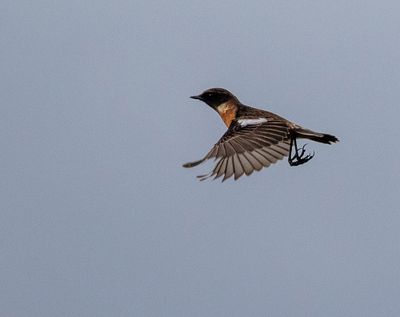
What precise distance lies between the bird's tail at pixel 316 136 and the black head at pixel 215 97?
100 inches

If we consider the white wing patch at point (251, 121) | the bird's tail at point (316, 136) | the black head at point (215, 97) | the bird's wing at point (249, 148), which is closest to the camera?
the bird's wing at point (249, 148)

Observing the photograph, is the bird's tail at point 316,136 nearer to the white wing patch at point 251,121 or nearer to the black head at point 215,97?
the white wing patch at point 251,121

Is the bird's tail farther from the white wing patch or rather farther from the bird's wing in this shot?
the white wing patch

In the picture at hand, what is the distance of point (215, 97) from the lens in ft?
56.3

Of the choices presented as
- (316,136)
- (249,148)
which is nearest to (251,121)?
(316,136)

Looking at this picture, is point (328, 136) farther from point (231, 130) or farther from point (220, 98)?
point (220, 98)

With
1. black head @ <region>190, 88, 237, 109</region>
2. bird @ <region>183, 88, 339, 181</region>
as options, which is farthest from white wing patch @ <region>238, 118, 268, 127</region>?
black head @ <region>190, 88, 237, 109</region>

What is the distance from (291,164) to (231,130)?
126 centimetres

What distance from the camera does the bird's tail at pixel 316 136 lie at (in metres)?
14.5

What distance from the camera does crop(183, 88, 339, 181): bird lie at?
13.0 m

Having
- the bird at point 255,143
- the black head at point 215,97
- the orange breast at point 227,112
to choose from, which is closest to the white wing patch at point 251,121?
the bird at point 255,143

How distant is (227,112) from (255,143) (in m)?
3.14

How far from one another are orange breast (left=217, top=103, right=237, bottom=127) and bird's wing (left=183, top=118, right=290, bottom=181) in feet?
5.15

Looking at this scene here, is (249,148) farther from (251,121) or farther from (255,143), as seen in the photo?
(251,121)
